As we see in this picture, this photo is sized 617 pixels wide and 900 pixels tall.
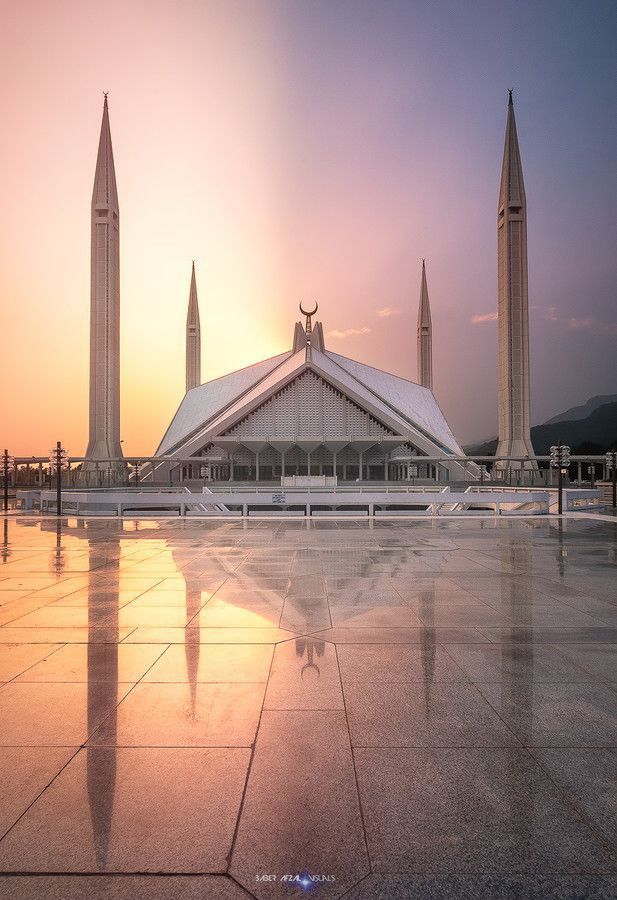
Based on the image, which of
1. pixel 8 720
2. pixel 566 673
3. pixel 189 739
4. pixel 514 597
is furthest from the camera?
pixel 514 597

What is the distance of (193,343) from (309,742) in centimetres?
7483

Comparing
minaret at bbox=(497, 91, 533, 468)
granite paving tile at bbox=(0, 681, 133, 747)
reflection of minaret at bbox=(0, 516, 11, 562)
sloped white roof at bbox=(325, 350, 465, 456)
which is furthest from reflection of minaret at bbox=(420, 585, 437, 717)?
sloped white roof at bbox=(325, 350, 465, 456)

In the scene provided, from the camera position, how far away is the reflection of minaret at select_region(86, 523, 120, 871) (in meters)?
2.30

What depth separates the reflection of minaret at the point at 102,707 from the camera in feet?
7.55

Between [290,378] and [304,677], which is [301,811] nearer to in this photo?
[304,677]

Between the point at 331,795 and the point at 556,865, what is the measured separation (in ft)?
2.88

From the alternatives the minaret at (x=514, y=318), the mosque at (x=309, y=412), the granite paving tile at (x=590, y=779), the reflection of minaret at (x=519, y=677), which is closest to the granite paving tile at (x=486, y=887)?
the reflection of minaret at (x=519, y=677)

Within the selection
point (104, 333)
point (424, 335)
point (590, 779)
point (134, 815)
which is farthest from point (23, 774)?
point (424, 335)

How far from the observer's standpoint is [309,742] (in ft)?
9.71

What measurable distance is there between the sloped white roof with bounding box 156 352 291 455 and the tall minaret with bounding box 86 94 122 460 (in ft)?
26.7

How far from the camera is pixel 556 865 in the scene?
2039 mm

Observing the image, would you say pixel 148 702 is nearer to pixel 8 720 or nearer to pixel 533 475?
pixel 8 720

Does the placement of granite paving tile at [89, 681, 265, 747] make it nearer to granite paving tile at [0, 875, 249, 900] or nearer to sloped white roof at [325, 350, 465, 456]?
granite paving tile at [0, 875, 249, 900]

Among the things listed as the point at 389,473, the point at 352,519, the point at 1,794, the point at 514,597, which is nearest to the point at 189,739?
the point at 1,794
